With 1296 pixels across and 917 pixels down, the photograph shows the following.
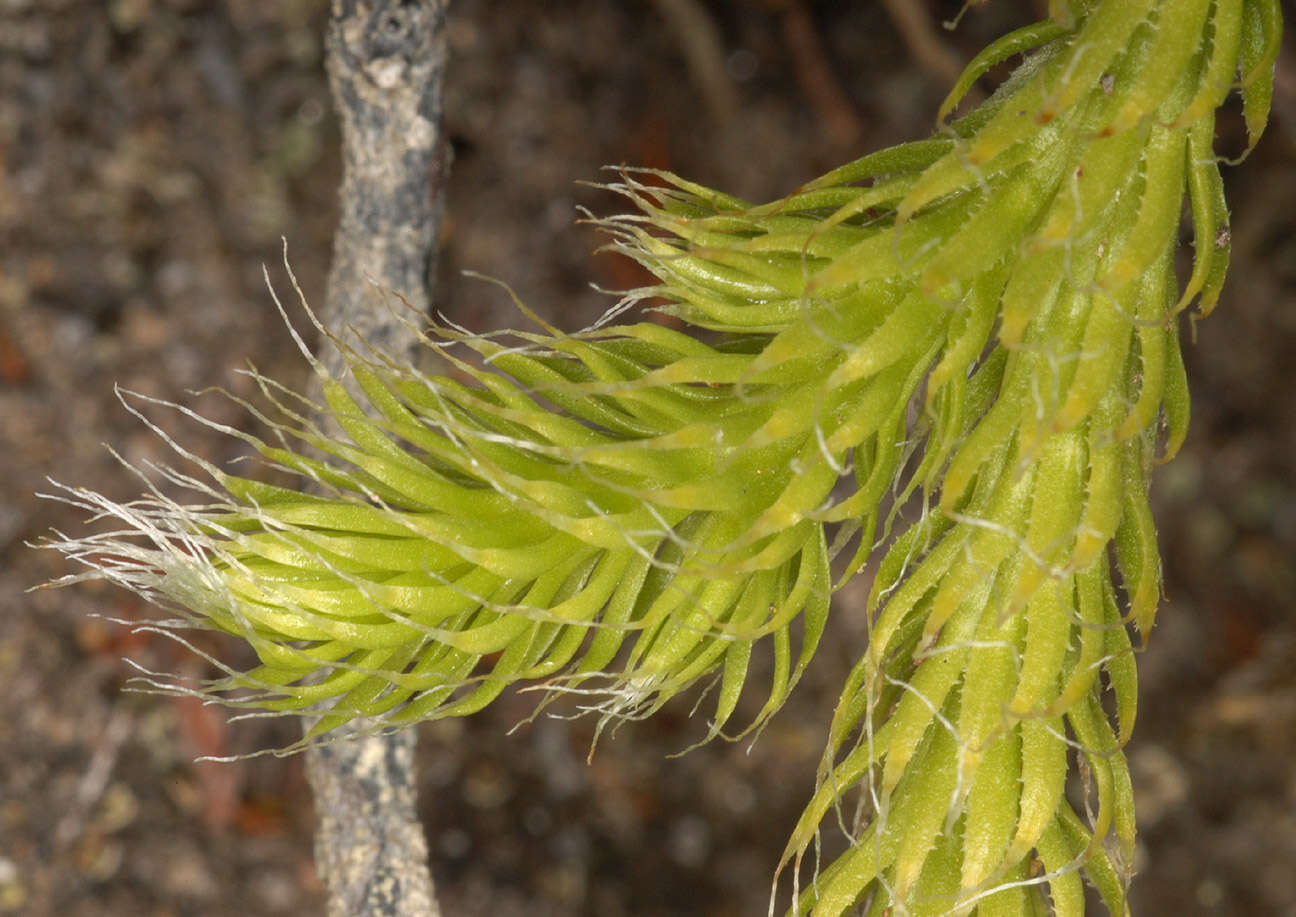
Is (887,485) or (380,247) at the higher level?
(380,247)

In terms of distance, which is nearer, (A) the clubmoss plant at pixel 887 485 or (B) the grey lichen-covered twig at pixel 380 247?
(A) the clubmoss plant at pixel 887 485

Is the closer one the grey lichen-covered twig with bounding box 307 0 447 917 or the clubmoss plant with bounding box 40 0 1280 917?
the clubmoss plant with bounding box 40 0 1280 917

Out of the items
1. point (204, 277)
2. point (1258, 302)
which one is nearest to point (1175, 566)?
point (1258, 302)

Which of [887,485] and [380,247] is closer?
[887,485]

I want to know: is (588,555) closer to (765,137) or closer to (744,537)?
(744,537)
